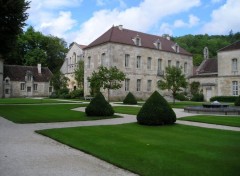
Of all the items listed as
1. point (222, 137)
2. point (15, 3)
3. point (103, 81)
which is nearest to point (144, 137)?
point (222, 137)

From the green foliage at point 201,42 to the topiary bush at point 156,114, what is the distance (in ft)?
174

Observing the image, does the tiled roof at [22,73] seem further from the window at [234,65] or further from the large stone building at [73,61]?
the window at [234,65]

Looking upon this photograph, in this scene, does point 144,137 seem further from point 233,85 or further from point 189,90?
point 189,90

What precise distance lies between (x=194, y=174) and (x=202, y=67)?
39.7 metres

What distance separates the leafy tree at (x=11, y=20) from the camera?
63.5 feet

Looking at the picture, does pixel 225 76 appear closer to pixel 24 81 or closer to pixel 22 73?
pixel 24 81

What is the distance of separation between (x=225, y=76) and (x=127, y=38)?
43.6 ft

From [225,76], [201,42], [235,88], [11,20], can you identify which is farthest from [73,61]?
[201,42]

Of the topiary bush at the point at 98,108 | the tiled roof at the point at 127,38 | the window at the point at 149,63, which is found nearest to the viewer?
the topiary bush at the point at 98,108

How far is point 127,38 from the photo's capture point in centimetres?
3781

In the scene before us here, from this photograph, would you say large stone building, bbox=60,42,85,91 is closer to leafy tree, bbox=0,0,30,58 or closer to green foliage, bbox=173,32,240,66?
green foliage, bbox=173,32,240,66

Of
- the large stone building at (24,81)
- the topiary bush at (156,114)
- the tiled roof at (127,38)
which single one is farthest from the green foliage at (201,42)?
the topiary bush at (156,114)

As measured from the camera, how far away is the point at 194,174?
5387 millimetres

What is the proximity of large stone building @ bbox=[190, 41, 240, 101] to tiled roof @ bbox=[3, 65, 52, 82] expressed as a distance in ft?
96.2
